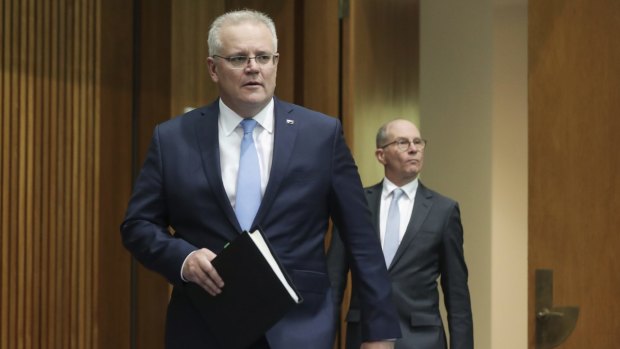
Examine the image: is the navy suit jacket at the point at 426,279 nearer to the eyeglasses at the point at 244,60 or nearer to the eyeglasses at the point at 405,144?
the eyeglasses at the point at 405,144

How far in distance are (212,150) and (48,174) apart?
6.88ft

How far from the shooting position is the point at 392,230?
513 cm

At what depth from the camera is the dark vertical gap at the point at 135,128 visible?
535 centimetres

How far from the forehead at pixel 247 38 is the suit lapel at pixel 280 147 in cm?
18

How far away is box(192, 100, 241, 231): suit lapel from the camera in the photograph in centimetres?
295

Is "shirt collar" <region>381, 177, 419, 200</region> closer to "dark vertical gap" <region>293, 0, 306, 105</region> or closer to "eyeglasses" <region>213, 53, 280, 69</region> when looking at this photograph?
"dark vertical gap" <region>293, 0, 306, 105</region>

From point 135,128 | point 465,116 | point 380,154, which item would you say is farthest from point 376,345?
point 465,116

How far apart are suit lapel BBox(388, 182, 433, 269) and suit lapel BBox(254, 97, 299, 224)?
1.96 meters

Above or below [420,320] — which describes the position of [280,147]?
above
